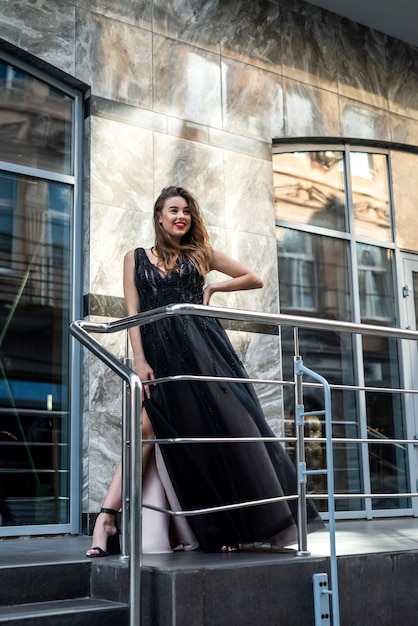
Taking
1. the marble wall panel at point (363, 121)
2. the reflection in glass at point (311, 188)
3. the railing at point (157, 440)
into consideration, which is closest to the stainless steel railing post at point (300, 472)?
the railing at point (157, 440)

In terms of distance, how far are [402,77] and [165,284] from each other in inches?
182

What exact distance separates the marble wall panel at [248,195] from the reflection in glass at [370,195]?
111cm

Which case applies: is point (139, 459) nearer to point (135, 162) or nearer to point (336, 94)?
point (135, 162)

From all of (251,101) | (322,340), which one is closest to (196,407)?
(322,340)

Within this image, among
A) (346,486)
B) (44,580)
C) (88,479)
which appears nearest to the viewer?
(44,580)

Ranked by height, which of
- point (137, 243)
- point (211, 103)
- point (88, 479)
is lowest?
point (88, 479)

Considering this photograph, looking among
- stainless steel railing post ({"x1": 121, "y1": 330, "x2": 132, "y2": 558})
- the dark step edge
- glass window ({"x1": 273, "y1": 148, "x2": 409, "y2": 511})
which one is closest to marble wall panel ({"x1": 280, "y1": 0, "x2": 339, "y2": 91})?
glass window ({"x1": 273, "y1": 148, "x2": 409, "y2": 511})

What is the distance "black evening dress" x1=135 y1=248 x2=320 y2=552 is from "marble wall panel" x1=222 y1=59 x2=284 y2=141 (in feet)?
8.96

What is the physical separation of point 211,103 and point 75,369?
2294 millimetres

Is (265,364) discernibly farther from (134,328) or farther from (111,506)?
(111,506)

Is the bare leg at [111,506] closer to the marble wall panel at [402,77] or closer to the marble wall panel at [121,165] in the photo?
the marble wall panel at [121,165]

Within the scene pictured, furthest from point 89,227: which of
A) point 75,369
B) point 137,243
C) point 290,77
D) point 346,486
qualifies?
point 346,486

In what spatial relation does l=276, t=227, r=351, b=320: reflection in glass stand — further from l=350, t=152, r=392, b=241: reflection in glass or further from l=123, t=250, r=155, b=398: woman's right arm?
l=123, t=250, r=155, b=398: woman's right arm

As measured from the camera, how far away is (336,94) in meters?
7.25
